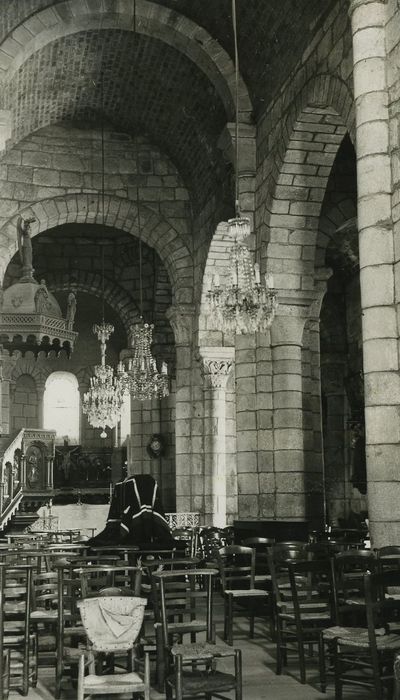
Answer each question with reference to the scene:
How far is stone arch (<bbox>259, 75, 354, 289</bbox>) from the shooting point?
34.7 ft

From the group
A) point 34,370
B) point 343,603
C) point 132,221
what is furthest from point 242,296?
point 34,370

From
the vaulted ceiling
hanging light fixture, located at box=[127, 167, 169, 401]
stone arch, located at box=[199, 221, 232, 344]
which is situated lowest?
hanging light fixture, located at box=[127, 167, 169, 401]

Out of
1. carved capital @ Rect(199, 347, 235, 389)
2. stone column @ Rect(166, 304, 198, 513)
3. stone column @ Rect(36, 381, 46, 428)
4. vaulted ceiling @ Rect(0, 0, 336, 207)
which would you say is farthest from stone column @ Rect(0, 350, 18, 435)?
vaulted ceiling @ Rect(0, 0, 336, 207)

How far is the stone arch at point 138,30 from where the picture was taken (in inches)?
484

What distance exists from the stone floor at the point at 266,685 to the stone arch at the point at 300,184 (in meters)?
5.85

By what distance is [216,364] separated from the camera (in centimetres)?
1557

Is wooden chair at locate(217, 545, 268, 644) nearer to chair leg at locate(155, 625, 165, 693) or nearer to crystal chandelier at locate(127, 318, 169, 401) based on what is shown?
chair leg at locate(155, 625, 165, 693)

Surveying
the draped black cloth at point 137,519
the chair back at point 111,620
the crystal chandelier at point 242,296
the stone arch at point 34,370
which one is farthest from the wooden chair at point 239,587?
the stone arch at point 34,370

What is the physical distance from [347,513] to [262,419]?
8.29 metres

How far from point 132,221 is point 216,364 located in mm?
3090

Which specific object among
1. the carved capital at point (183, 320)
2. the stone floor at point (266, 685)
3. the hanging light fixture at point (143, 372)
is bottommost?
the stone floor at point (266, 685)

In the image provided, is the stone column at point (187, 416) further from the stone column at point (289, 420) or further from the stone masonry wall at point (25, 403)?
the stone masonry wall at point (25, 403)

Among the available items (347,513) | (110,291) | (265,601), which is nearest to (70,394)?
(110,291)

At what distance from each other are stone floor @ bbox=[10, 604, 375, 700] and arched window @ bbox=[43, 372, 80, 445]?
2001 cm
